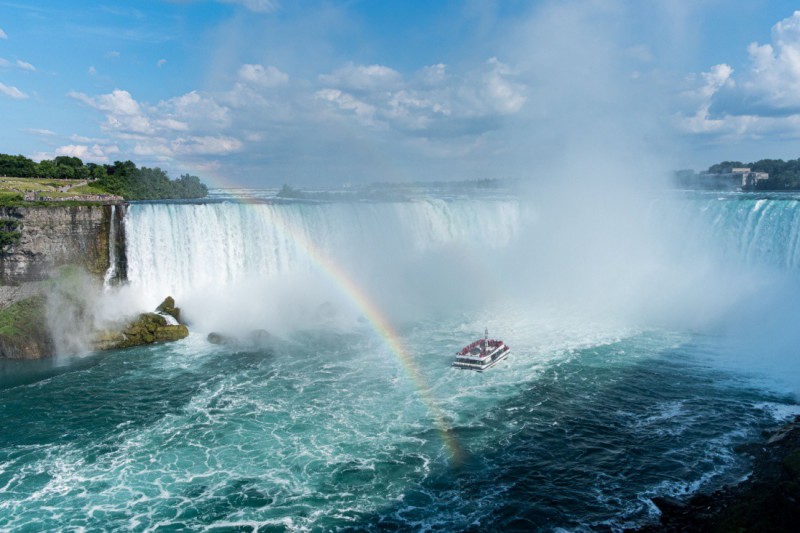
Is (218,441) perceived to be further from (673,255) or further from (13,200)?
(673,255)

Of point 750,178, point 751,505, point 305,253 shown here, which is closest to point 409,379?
point 751,505

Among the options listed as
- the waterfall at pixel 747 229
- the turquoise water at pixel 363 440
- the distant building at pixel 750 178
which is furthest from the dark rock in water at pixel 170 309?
the distant building at pixel 750 178

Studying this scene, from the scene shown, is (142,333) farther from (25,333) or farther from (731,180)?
(731,180)

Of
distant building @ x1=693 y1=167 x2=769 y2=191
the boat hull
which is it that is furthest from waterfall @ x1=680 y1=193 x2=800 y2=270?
distant building @ x1=693 y1=167 x2=769 y2=191

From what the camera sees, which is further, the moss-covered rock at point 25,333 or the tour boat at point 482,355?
the moss-covered rock at point 25,333

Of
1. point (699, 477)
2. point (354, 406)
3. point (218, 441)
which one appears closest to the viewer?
point (699, 477)

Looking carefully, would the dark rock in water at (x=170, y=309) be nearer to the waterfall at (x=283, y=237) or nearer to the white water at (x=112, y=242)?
the waterfall at (x=283, y=237)

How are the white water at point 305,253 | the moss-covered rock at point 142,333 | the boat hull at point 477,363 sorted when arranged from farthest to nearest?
the white water at point 305,253 < the moss-covered rock at point 142,333 < the boat hull at point 477,363

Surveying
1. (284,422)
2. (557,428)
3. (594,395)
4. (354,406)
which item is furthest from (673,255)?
(284,422)
